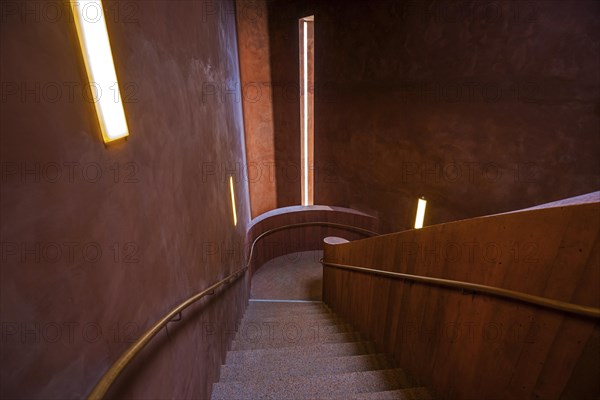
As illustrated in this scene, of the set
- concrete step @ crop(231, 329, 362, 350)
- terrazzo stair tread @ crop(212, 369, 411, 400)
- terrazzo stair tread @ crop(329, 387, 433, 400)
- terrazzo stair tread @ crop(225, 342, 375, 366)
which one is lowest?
concrete step @ crop(231, 329, 362, 350)

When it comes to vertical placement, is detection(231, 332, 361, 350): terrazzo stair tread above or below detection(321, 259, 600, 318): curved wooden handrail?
below

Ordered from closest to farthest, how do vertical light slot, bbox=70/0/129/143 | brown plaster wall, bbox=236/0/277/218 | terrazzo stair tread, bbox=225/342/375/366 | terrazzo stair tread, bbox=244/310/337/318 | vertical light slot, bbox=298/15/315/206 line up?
vertical light slot, bbox=70/0/129/143 → terrazzo stair tread, bbox=225/342/375/366 → terrazzo stair tread, bbox=244/310/337/318 → brown plaster wall, bbox=236/0/277/218 → vertical light slot, bbox=298/15/315/206

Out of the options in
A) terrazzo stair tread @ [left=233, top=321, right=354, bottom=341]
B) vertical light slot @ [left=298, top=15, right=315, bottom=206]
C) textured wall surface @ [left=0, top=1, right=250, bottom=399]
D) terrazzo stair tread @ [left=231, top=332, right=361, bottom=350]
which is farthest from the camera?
vertical light slot @ [left=298, top=15, right=315, bottom=206]

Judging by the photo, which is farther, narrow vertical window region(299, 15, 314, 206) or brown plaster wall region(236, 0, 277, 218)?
narrow vertical window region(299, 15, 314, 206)

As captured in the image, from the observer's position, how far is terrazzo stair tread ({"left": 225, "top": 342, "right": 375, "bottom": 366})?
2963mm

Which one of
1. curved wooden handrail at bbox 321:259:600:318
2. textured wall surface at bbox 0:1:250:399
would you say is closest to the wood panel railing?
curved wooden handrail at bbox 321:259:600:318

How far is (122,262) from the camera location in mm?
1373

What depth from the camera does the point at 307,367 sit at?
2799 mm

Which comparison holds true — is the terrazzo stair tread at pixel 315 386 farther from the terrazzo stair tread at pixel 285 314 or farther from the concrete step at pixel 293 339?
the terrazzo stair tread at pixel 285 314

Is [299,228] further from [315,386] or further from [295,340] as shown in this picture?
[315,386]

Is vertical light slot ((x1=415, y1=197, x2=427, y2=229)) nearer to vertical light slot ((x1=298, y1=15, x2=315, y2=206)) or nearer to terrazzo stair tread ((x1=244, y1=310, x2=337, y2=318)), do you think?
terrazzo stair tread ((x1=244, y1=310, x2=337, y2=318))

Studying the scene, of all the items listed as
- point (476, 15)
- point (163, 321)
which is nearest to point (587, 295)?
point (163, 321)

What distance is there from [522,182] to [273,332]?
166 inches

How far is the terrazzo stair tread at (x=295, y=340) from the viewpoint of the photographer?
3.50 meters
